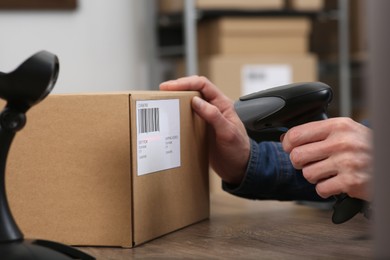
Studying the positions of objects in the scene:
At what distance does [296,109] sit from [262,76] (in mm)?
1786

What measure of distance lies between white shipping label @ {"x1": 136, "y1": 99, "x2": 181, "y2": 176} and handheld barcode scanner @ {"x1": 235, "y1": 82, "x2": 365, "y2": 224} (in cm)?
11

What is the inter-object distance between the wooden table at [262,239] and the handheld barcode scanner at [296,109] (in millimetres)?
35

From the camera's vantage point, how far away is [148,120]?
0.81 m

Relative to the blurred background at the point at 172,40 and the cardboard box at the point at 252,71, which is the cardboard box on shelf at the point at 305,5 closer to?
the blurred background at the point at 172,40

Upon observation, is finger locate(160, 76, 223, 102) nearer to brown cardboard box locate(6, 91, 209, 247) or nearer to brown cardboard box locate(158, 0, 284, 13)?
brown cardboard box locate(6, 91, 209, 247)

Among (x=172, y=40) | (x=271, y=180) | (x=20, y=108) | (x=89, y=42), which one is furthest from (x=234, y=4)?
(x=20, y=108)

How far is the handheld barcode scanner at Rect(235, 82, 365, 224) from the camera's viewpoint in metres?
0.83

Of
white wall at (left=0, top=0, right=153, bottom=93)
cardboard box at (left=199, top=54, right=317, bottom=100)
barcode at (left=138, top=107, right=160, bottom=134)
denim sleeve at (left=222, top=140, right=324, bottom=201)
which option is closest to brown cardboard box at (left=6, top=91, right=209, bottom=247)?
barcode at (left=138, top=107, right=160, bottom=134)

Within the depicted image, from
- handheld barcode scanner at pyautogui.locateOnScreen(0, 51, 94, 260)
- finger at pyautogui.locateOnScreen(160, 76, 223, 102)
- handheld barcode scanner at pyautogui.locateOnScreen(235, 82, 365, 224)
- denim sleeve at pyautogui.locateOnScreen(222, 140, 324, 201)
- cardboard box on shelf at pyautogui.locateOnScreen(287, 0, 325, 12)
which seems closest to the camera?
handheld barcode scanner at pyautogui.locateOnScreen(0, 51, 94, 260)

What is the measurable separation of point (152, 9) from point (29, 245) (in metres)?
2.32

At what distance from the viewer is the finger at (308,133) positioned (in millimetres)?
865

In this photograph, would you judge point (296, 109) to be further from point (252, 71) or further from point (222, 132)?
point (252, 71)

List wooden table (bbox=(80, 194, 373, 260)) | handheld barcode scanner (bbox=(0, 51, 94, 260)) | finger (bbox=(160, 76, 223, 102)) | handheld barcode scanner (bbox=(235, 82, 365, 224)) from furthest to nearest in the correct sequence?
1. finger (bbox=(160, 76, 223, 102))
2. handheld barcode scanner (bbox=(235, 82, 365, 224))
3. wooden table (bbox=(80, 194, 373, 260))
4. handheld barcode scanner (bbox=(0, 51, 94, 260))

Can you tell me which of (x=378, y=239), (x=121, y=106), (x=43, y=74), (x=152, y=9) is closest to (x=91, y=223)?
(x=121, y=106)
